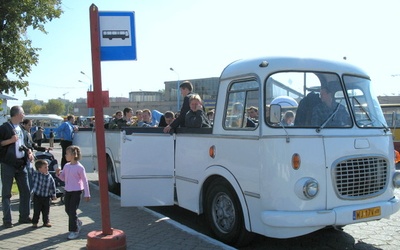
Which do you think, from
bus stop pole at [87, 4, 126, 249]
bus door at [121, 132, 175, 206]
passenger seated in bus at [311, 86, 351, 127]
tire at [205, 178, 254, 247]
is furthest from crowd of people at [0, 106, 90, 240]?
passenger seated in bus at [311, 86, 351, 127]

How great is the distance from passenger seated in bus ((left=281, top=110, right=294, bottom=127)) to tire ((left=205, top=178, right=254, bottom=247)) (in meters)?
1.20

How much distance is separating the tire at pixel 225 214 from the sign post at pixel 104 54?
4.87 ft

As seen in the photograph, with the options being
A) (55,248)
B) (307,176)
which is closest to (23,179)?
(55,248)

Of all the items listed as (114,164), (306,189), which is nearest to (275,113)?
(306,189)

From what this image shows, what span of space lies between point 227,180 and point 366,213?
6.09 ft

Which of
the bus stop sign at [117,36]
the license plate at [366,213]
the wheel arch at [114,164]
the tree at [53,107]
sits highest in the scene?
the tree at [53,107]

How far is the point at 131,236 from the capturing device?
5.82 m

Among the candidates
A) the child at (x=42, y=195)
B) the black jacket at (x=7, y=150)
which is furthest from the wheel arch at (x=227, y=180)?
the black jacket at (x=7, y=150)

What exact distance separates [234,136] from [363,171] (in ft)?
5.70

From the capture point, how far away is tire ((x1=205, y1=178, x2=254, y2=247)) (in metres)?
5.46

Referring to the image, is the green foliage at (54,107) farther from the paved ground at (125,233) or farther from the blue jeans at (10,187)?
the blue jeans at (10,187)

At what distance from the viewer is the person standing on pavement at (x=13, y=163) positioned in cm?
633

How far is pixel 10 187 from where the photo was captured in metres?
6.48

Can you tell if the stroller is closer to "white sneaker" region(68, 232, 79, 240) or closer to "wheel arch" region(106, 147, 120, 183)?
"wheel arch" region(106, 147, 120, 183)
